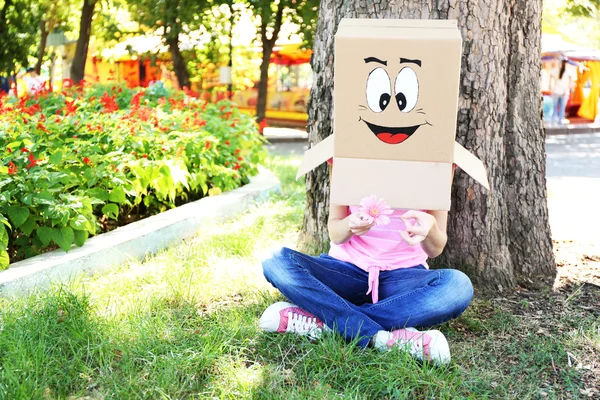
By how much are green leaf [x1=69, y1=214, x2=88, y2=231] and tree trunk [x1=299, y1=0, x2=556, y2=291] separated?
3.77ft

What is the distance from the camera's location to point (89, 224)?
3.57 metres

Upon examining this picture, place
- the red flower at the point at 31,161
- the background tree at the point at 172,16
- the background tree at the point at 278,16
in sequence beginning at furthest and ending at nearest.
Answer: the background tree at the point at 172,16
the background tree at the point at 278,16
the red flower at the point at 31,161

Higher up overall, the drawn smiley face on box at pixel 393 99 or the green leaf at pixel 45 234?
the drawn smiley face on box at pixel 393 99

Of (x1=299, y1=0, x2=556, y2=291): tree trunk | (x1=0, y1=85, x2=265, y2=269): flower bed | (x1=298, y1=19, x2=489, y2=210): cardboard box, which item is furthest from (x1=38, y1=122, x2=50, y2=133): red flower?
(x1=298, y1=19, x2=489, y2=210): cardboard box

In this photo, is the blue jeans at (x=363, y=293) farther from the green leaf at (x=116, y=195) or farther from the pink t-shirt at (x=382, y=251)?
the green leaf at (x=116, y=195)

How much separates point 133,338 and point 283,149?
38.3 feet

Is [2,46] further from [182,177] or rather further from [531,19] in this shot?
[531,19]

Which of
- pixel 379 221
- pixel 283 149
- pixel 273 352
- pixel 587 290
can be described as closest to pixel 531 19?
pixel 587 290

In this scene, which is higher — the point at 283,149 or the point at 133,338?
the point at 133,338

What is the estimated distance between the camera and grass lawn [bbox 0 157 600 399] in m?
2.30

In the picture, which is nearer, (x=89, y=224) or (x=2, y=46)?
(x=89, y=224)

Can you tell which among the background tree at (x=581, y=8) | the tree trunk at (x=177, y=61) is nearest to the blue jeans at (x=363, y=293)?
the background tree at (x=581, y=8)

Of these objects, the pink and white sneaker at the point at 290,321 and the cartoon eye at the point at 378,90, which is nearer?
the cartoon eye at the point at 378,90

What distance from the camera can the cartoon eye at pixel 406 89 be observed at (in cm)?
246
